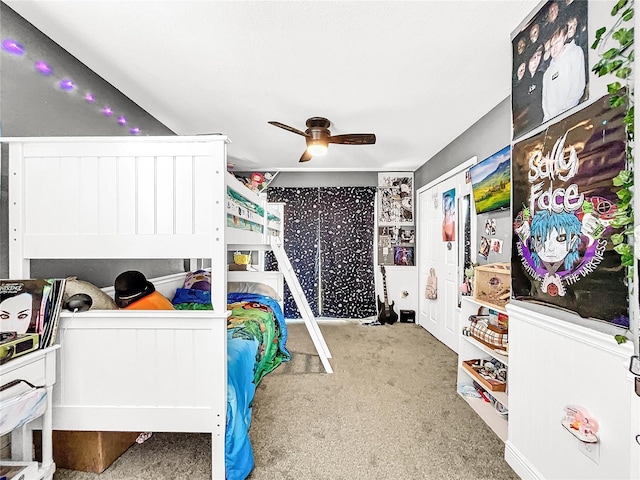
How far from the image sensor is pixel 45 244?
1.48m

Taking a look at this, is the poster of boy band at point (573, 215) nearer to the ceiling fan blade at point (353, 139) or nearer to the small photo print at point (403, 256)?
the ceiling fan blade at point (353, 139)

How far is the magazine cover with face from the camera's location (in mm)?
1378

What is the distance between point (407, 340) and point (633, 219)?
121 inches

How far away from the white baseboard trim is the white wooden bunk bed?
4.62 ft

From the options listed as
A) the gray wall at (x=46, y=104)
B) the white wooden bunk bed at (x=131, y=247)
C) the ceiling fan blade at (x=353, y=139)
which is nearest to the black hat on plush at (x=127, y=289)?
the white wooden bunk bed at (x=131, y=247)

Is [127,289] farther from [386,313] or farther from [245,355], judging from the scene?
[386,313]

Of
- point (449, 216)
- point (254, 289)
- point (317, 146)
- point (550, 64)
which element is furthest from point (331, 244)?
point (550, 64)

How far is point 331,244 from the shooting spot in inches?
196

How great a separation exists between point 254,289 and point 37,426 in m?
2.35

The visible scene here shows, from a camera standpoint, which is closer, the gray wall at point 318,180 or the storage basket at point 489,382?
the storage basket at point 489,382

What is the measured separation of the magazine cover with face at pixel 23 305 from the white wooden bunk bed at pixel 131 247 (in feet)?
0.31

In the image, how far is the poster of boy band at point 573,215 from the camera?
115 cm

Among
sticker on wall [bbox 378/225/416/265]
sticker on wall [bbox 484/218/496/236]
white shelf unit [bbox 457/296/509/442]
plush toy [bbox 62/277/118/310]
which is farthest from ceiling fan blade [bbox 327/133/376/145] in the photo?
sticker on wall [bbox 378/225/416/265]

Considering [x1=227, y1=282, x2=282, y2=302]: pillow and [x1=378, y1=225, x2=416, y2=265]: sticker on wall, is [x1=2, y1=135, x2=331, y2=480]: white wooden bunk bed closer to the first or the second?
[x1=227, y1=282, x2=282, y2=302]: pillow
